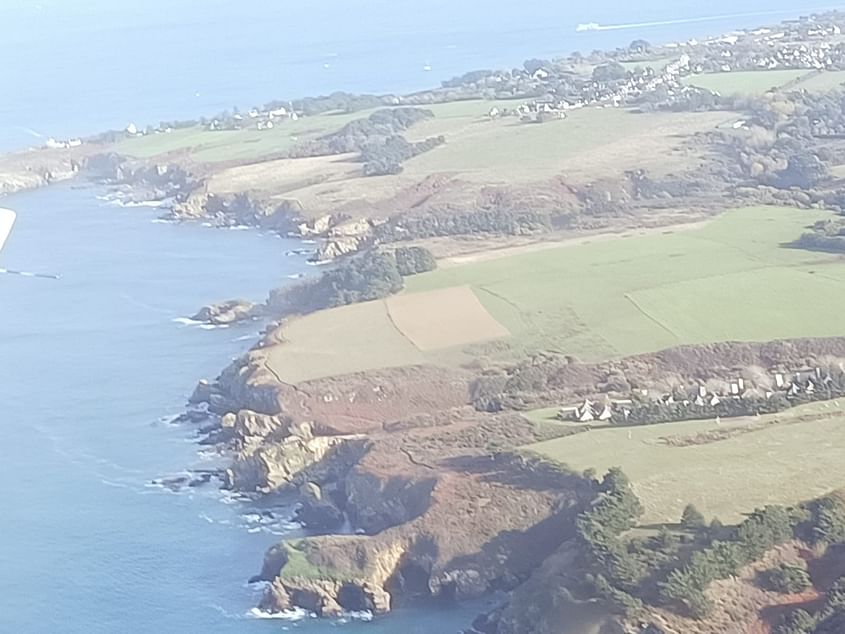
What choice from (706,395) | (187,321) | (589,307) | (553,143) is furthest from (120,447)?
(553,143)

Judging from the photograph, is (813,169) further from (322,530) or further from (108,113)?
(108,113)

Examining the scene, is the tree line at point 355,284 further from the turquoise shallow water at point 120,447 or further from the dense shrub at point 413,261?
the turquoise shallow water at point 120,447

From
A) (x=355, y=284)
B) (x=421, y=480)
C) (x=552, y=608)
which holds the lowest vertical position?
(x=552, y=608)

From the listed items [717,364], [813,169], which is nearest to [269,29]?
[813,169]

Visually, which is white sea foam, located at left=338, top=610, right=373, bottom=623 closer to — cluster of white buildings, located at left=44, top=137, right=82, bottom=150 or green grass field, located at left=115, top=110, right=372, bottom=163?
green grass field, located at left=115, top=110, right=372, bottom=163

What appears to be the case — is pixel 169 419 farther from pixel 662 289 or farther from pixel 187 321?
pixel 662 289

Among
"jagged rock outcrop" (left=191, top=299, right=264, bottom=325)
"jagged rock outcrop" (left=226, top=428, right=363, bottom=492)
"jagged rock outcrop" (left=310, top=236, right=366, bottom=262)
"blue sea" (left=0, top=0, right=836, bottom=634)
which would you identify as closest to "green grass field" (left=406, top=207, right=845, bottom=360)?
"jagged rock outcrop" (left=191, top=299, right=264, bottom=325)
